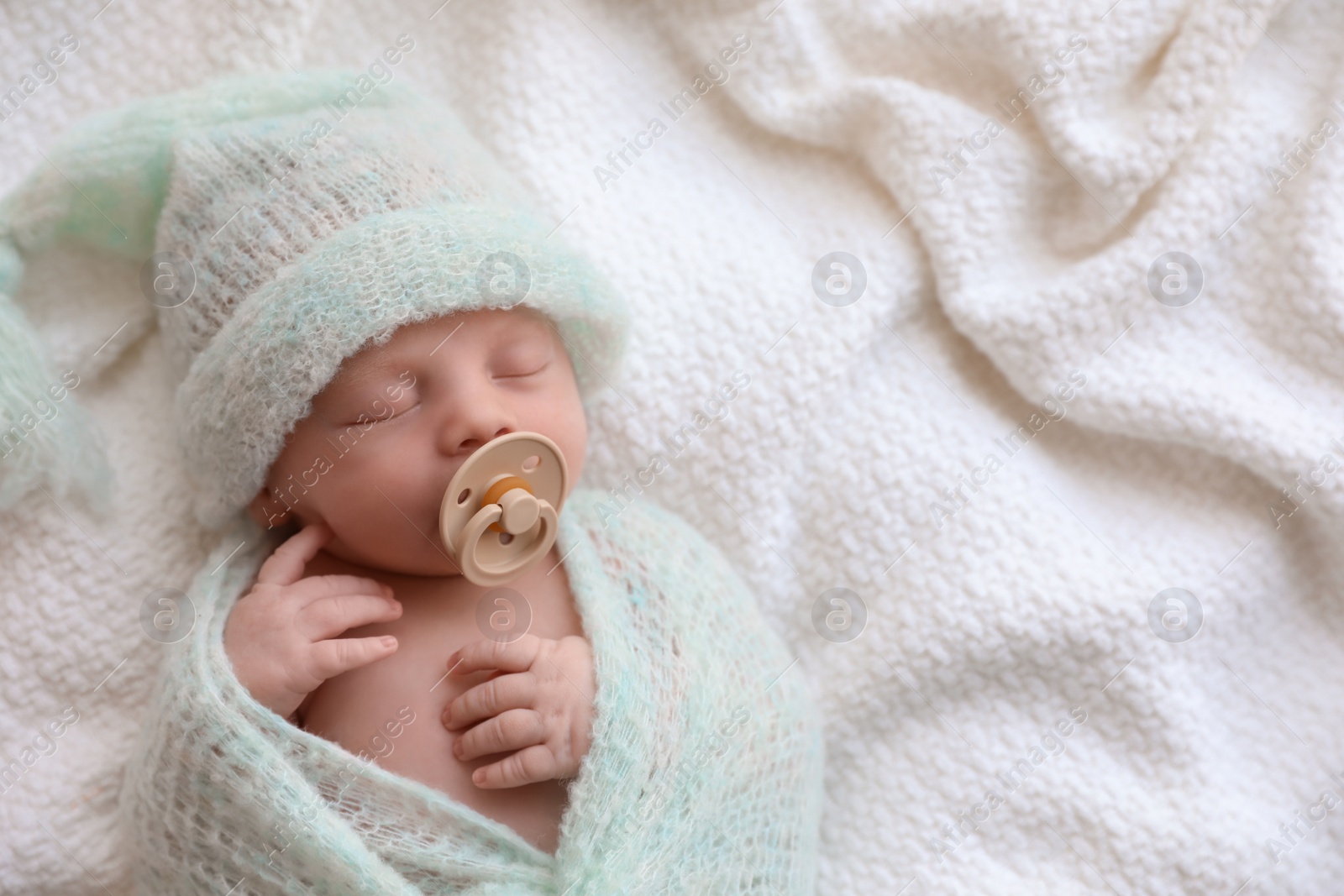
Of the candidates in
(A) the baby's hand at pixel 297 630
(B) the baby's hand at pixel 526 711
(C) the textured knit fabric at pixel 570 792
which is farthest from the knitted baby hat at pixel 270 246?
(B) the baby's hand at pixel 526 711

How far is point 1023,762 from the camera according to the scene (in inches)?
57.9

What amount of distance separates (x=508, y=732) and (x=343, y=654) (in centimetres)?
20

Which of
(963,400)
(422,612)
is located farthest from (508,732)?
(963,400)

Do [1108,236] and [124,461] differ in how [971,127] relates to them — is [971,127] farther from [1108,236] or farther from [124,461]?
[124,461]

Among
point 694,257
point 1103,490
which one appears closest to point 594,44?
point 694,257

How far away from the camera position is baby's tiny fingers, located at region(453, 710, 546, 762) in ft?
3.93

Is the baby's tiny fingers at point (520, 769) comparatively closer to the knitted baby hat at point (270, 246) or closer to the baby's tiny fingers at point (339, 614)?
the baby's tiny fingers at point (339, 614)

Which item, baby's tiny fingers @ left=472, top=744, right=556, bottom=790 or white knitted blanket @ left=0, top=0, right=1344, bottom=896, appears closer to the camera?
baby's tiny fingers @ left=472, top=744, right=556, bottom=790

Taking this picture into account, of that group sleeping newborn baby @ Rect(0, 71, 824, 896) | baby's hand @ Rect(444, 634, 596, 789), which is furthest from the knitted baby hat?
baby's hand @ Rect(444, 634, 596, 789)

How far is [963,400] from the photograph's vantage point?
5.23ft

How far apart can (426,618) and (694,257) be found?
64 centimetres

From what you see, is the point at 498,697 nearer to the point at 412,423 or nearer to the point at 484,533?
the point at 484,533

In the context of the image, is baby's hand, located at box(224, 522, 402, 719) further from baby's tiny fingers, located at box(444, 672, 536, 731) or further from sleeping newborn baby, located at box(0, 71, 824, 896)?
baby's tiny fingers, located at box(444, 672, 536, 731)

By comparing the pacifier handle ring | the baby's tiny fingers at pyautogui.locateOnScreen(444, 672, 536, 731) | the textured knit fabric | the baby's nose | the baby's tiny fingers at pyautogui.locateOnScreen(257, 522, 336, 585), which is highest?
the baby's nose
